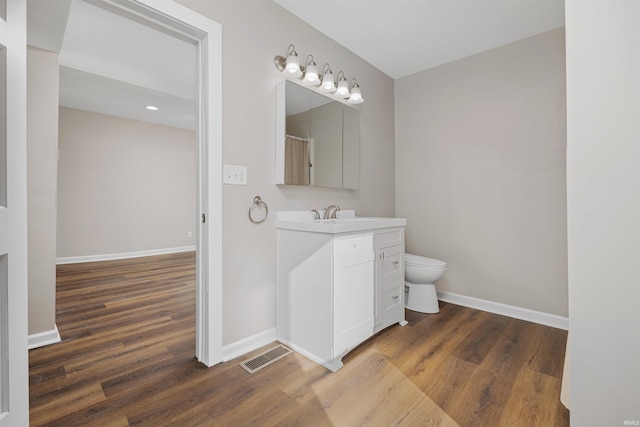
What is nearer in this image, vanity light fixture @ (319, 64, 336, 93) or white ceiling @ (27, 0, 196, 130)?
white ceiling @ (27, 0, 196, 130)

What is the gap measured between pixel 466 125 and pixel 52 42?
3.26 m

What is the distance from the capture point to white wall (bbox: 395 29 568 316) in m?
2.23

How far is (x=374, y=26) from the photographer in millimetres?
2223

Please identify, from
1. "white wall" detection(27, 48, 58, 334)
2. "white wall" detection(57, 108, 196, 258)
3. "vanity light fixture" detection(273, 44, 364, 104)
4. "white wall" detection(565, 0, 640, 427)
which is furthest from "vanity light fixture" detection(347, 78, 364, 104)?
"white wall" detection(57, 108, 196, 258)

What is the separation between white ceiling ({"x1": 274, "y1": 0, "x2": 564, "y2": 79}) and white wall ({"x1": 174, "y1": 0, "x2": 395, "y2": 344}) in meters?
0.21

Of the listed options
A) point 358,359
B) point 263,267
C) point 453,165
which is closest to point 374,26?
point 453,165

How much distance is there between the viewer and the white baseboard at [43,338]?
1.82m

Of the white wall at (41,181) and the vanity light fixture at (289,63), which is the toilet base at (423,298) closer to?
the vanity light fixture at (289,63)

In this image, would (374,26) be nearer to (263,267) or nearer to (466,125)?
(466,125)

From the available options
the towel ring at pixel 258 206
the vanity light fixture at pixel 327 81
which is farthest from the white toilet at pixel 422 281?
the vanity light fixture at pixel 327 81

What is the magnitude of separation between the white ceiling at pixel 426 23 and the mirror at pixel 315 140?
1.79 ft

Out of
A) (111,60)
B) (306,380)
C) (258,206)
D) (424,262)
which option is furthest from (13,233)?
(111,60)

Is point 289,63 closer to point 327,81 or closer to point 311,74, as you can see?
point 311,74

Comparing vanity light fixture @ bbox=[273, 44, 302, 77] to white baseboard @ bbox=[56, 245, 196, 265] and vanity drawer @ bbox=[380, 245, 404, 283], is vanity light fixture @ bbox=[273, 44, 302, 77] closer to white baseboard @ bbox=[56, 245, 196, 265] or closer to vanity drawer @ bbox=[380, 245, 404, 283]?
vanity drawer @ bbox=[380, 245, 404, 283]
